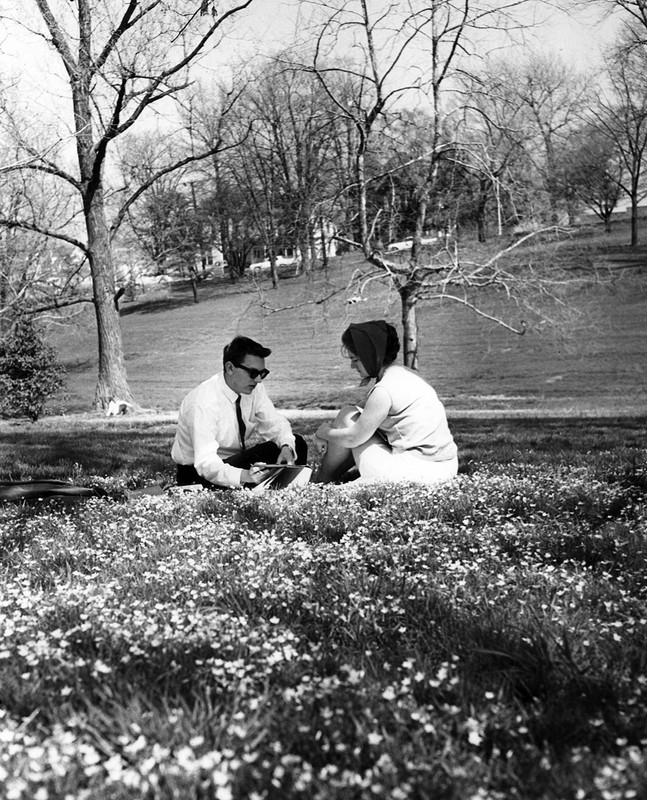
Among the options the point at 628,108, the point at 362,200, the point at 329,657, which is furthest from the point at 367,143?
the point at 329,657

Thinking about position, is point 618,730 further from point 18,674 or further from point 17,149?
point 17,149

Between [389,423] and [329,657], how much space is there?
3931mm

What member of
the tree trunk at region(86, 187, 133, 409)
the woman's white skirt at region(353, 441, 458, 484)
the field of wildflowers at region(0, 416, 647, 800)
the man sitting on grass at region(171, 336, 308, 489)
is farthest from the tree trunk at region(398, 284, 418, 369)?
the field of wildflowers at region(0, 416, 647, 800)

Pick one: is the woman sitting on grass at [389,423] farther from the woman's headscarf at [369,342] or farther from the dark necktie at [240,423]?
the dark necktie at [240,423]

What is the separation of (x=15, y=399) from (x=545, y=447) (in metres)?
19.4

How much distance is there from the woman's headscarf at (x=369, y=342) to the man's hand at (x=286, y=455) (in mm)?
1230

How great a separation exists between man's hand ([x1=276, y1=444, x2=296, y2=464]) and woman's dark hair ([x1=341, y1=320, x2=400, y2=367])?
1227mm

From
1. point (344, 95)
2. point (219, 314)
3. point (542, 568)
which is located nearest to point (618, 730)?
point (542, 568)

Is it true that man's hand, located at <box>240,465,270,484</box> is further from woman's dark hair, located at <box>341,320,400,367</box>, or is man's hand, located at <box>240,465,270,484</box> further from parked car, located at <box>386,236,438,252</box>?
parked car, located at <box>386,236,438,252</box>

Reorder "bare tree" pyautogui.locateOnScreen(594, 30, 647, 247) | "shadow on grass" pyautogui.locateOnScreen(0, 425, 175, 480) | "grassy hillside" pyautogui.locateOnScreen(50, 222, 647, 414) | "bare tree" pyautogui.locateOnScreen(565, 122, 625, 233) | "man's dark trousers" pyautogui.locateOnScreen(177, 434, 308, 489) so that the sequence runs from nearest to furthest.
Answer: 1. "man's dark trousers" pyautogui.locateOnScreen(177, 434, 308, 489)
2. "shadow on grass" pyautogui.locateOnScreen(0, 425, 175, 480)
3. "bare tree" pyautogui.locateOnScreen(594, 30, 647, 247)
4. "grassy hillside" pyautogui.locateOnScreen(50, 222, 647, 414)
5. "bare tree" pyautogui.locateOnScreen(565, 122, 625, 233)

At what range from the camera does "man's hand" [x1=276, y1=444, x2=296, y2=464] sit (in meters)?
7.22

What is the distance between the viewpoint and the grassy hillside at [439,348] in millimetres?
22844

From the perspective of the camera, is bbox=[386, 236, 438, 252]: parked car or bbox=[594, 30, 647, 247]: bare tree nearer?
bbox=[594, 30, 647, 247]: bare tree

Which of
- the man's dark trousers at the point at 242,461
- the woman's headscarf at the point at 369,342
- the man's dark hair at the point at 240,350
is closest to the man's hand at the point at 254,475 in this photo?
the man's dark trousers at the point at 242,461
